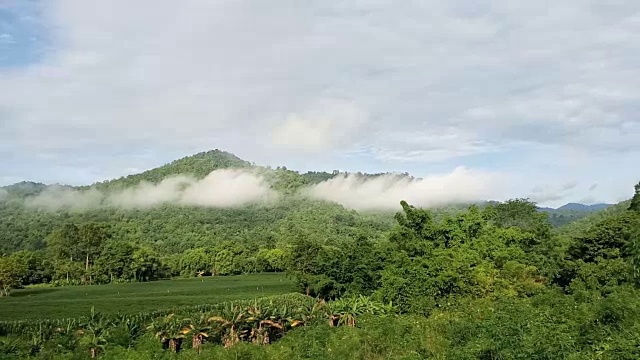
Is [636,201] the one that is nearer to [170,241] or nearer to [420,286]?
[420,286]

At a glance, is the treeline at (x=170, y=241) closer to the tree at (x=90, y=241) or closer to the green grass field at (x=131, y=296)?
the tree at (x=90, y=241)

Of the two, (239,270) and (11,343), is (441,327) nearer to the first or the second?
(11,343)

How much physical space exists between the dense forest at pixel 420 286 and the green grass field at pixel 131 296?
468 cm

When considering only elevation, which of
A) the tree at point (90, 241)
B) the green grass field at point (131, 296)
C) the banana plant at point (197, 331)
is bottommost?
the green grass field at point (131, 296)

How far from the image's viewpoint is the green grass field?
137 ft

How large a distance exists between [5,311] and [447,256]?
110ft

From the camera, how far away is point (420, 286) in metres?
29.9

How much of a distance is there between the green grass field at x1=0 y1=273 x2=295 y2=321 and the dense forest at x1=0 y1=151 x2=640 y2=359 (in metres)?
4.68

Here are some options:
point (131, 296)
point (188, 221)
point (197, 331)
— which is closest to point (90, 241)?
point (131, 296)

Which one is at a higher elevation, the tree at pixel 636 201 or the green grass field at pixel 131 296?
the tree at pixel 636 201

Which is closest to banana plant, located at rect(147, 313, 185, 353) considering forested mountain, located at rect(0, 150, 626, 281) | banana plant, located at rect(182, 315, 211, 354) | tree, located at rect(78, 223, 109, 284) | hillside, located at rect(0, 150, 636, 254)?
banana plant, located at rect(182, 315, 211, 354)

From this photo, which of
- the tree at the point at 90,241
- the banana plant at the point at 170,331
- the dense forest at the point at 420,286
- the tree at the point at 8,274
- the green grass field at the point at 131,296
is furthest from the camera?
the tree at the point at 90,241

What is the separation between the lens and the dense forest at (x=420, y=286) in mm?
15386

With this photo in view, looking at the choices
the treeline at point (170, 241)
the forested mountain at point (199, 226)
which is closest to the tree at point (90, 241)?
the treeline at point (170, 241)
